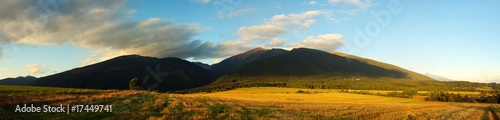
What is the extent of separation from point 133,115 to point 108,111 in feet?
12.1

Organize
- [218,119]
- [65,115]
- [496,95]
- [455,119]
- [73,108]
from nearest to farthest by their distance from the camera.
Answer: [65,115] → [218,119] → [73,108] → [455,119] → [496,95]

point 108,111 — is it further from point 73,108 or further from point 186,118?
point 186,118

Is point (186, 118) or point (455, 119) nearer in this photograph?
point (186, 118)

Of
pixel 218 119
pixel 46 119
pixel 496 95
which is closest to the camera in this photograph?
pixel 46 119

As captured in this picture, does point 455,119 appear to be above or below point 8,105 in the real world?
below

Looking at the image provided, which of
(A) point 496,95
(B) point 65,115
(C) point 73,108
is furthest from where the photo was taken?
(A) point 496,95

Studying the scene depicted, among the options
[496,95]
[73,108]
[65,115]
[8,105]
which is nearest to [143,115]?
[65,115]

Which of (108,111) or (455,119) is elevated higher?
(108,111)

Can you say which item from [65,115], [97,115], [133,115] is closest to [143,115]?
[133,115]

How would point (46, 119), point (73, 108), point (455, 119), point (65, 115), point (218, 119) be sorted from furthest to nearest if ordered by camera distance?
point (455, 119), point (73, 108), point (218, 119), point (65, 115), point (46, 119)

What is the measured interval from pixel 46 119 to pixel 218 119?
1142cm

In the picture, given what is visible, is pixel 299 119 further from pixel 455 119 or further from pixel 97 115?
pixel 455 119

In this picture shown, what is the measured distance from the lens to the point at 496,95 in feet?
363

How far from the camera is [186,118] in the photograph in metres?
25.3
